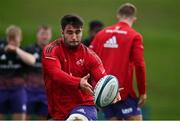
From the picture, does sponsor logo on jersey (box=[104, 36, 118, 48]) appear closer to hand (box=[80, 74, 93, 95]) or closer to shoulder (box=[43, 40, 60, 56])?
shoulder (box=[43, 40, 60, 56])

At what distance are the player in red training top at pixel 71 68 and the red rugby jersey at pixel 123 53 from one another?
189cm

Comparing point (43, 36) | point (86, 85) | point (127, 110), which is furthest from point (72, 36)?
point (43, 36)

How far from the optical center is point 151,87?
27219 millimetres

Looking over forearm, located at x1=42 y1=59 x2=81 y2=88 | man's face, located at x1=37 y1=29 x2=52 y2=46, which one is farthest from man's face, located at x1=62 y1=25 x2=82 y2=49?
man's face, located at x1=37 y1=29 x2=52 y2=46

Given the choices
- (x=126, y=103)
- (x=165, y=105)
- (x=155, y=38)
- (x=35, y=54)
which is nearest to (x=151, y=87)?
(x=165, y=105)

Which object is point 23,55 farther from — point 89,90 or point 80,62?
point 89,90

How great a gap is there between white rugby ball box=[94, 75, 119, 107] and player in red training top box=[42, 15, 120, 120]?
0.32m

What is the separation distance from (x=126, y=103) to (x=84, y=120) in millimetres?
2500

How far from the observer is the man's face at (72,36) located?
873 centimetres

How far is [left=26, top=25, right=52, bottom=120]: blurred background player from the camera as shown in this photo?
13.5m

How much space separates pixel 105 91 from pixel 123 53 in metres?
2.52

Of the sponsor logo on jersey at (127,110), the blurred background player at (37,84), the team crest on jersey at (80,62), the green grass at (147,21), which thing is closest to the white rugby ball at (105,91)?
the team crest on jersey at (80,62)

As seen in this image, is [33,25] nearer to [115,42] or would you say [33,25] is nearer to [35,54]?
[35,54]

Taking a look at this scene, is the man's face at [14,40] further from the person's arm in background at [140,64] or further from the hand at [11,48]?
the person's arm in background at [140,64]
